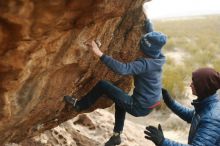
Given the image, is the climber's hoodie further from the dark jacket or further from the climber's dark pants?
the dark jacket

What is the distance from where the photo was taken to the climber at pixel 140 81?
4.88 meters

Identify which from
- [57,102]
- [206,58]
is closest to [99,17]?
[57,102]

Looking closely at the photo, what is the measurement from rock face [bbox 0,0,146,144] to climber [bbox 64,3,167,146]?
0.22 meters

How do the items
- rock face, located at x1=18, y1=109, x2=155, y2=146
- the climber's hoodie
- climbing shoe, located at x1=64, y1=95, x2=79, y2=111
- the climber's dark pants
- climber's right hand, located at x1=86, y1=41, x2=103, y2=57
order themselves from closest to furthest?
1. climber's right hand, located at x1=86, y1=41, x2=103, y2=57
2. the climber's hoodie
3. the climber's dark pants
4. climbing shoe, located at x1=64, y1=95, x2=79, y2=111
5. rock face, located at x1=18, y1=109, x2=155, y2=146

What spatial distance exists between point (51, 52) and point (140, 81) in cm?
137

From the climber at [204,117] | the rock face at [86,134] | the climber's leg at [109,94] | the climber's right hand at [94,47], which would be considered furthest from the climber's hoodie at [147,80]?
the rock face at [86,134]

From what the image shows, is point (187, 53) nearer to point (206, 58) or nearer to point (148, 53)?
point (206, 58)

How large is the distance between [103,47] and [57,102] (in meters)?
0.86

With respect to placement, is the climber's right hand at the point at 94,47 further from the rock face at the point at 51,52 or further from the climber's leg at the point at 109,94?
the climber's leg at the point at 109,94

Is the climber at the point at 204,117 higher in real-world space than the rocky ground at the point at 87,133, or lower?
higher

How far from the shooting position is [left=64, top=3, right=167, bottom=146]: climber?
4.88 m

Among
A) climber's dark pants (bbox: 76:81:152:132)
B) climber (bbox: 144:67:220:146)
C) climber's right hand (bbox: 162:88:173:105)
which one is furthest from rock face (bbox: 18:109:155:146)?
climber (bbox: 144:67:220:146)

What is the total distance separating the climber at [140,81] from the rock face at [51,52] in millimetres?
224

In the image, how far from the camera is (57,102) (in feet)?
17.8
